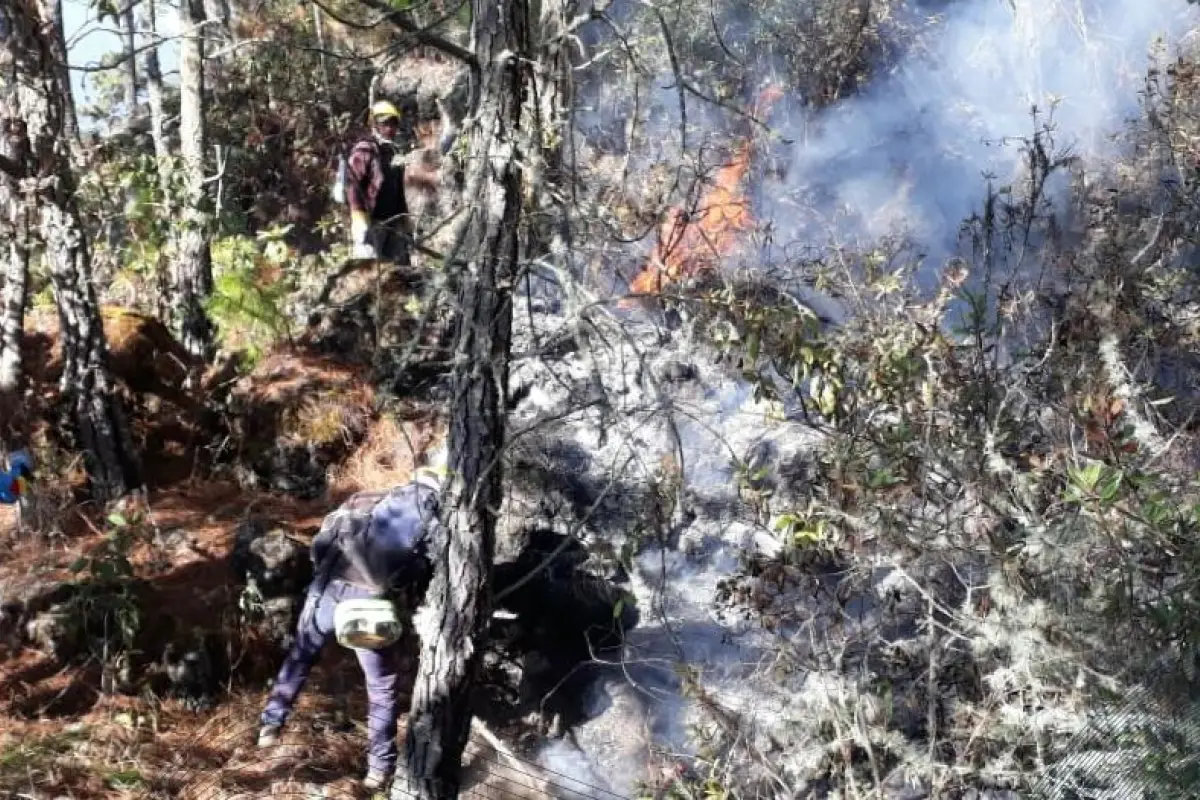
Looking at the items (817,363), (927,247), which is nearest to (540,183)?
(817,363)

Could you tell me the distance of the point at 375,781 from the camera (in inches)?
191

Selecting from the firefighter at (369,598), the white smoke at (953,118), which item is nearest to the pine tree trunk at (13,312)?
the firefighter at (369,598)

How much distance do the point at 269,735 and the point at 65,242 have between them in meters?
3.11

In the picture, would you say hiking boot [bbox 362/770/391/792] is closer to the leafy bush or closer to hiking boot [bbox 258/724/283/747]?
hiking boot [bbox 258/724/283/747]

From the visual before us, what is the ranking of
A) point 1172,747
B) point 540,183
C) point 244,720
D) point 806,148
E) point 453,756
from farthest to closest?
point 806,148 → point 244,720 → point 453,756 → point 540,183 → point 1172,747

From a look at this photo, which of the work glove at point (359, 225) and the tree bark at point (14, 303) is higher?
the work glove at point (359, 225)

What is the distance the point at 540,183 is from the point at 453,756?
7.07ft

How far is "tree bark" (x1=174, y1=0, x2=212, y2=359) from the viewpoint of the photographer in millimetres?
8328

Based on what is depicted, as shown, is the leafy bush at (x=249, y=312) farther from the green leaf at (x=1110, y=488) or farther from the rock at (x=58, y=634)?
the green leaf at (x=1110, y=488)

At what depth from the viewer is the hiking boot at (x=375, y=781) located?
484cm

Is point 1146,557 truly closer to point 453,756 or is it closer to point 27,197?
point 453,756

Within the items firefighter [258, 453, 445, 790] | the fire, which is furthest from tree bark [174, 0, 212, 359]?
firefighter [258, 453, 445, 790]

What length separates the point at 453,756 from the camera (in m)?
3.89

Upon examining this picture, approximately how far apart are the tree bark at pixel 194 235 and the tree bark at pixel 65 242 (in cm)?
194
